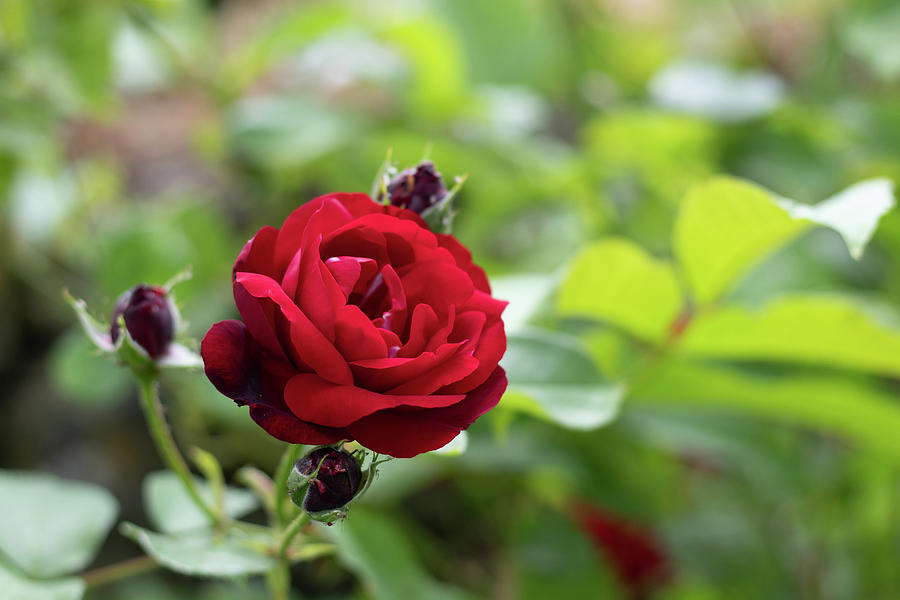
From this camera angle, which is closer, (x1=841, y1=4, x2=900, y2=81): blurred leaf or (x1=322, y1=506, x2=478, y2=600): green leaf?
(x1=322, y1=506, x2=478, y2=600): green leaf

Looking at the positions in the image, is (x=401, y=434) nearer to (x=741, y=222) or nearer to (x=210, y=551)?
(x=210, y=551)

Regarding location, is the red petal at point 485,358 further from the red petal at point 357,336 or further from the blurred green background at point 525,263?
the blurred green background at point 525,263

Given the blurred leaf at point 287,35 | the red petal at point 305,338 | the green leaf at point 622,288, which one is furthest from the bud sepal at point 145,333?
the blurred leaf at point 287,35

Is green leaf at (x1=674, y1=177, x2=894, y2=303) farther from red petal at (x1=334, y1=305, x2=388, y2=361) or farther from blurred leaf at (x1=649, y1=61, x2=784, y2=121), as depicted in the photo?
blurred leaf at (x1=649, y1=61, x2=784, y2=121)

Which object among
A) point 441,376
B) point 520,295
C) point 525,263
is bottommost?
point 441,376

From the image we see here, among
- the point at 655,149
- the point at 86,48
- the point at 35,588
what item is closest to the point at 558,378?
the point at 35,588

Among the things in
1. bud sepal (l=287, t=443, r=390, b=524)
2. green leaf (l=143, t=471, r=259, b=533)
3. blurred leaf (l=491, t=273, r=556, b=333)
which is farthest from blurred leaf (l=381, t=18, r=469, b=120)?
bud sepal (l=287, t=443, r=390, b=524)
